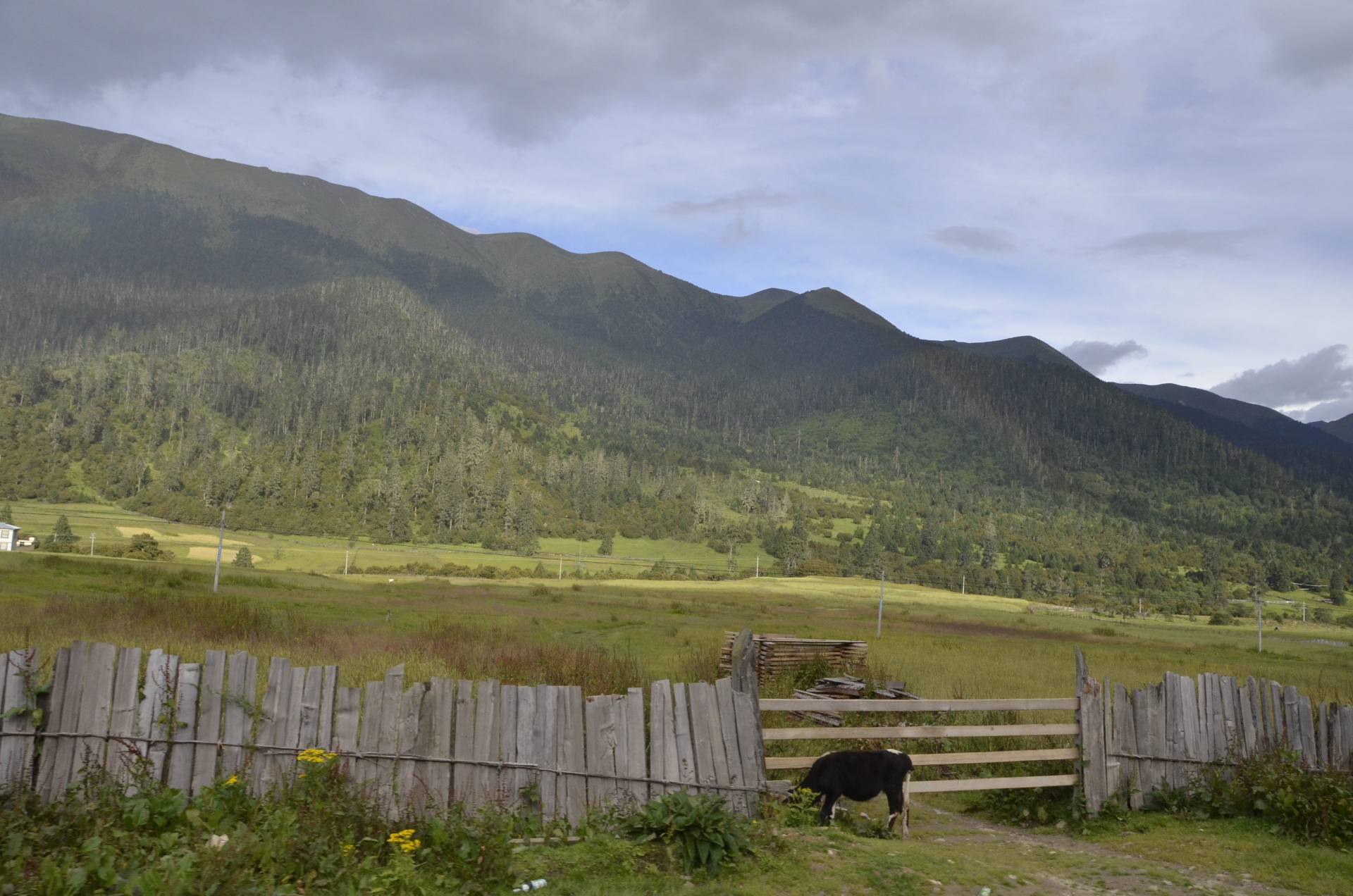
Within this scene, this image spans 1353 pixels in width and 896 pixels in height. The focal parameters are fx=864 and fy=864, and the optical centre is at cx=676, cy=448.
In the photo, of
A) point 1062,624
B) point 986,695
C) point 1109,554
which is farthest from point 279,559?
point 1109,554

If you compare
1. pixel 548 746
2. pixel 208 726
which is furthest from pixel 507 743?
pixel 208 726

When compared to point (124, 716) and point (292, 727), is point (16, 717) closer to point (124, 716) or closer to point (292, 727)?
point (124, 716)

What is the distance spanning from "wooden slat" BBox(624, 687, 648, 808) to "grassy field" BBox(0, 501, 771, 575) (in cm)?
8101

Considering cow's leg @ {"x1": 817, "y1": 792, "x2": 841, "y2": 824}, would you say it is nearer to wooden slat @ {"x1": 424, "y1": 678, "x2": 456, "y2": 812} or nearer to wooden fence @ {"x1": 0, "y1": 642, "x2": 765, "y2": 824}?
wooden fence @ {"x1": 0, "y1": 642, "x2": 765, "y2": 824}

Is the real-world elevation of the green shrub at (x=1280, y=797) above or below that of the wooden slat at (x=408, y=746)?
below

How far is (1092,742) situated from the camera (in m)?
11.1

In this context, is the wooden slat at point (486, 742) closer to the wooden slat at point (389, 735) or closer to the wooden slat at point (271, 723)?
the wooden slat at point (389, 735)

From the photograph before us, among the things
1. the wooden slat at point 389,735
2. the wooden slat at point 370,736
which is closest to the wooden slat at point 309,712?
the wooden slat at point 370,736

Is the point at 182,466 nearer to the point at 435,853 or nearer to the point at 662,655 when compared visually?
the point at 662,655

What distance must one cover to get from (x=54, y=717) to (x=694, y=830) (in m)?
5.97

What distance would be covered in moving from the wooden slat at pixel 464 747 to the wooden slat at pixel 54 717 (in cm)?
356

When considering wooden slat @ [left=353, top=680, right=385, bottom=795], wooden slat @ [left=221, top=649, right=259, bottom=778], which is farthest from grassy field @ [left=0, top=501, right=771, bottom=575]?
wooden slat @ [left=353, top=680, right=385, bottom=795]

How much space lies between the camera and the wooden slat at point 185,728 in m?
7.96

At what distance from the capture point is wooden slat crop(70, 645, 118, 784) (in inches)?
311
